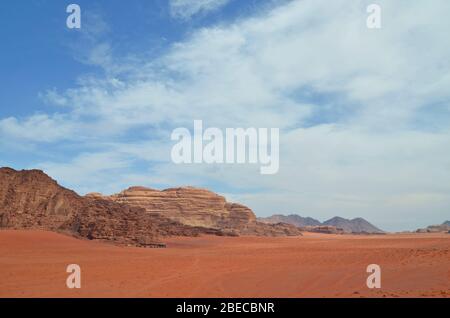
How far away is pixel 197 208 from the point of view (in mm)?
87000

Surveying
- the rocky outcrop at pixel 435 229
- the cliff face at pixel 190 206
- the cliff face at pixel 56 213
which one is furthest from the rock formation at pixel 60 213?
the rocky outcrop at pixel 435 229

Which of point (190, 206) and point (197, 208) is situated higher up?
point (190, 206)

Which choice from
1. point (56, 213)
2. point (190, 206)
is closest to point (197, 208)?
point (190, 206)

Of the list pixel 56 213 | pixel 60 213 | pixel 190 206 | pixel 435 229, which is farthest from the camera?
pixel 435 229

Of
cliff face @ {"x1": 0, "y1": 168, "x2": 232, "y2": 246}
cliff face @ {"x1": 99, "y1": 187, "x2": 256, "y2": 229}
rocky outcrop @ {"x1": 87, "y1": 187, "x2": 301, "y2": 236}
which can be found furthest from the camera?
cliff face @ {"x1": 99, "y1": 187, "x2": 256, "y2": 229}

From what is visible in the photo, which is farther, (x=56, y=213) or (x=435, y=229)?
(x=435, y=229)

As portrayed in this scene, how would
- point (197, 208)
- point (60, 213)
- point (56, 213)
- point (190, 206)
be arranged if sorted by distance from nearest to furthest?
point (56, 213), point (60, 213), point (190, 206), point (197, 208)

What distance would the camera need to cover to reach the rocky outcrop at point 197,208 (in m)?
83.3

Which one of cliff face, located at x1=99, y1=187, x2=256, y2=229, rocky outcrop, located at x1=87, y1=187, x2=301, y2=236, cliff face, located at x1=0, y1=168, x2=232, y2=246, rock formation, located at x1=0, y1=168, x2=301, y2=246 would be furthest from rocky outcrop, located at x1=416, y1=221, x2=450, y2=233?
cliff face, located at x1=0, y1=168, x2=232, y2=246

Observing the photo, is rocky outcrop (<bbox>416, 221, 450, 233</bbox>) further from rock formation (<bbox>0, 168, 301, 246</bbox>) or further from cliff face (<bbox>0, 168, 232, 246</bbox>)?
cliff face (<bbox>0, 168, 232, 246</bbox>)

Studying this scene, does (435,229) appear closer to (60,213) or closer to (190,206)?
(190,206)

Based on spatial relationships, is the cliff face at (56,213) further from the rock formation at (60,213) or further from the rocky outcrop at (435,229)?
the rocky outcrop at (435,229)

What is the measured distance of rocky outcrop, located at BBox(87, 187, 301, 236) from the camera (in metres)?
83.3

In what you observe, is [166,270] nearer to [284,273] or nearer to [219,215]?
[284,273]
